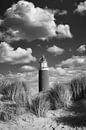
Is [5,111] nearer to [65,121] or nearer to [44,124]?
[44,124]

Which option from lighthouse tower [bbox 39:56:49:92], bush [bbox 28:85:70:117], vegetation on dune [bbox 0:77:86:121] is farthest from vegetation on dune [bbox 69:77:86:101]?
lighthouse tower [bbox 39:56:49:92]

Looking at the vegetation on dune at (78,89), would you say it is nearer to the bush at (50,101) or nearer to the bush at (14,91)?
the bush at (50,101)

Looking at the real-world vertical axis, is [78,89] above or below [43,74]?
below

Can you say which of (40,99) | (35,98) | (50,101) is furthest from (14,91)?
(50,101)

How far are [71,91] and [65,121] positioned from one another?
2119mm

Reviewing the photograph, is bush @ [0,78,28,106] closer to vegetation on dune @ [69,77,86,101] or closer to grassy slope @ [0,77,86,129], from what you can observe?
grassy slope @ [0,77,86,129]

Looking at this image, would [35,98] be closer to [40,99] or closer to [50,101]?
[40,99]

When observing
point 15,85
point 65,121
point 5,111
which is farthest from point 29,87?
point 65,121

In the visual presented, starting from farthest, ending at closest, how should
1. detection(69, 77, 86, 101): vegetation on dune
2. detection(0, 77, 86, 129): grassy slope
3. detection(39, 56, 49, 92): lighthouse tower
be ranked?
detection(39, 56, 49, 92): lighthouse tower
detection(69, 77, 86, 101): vegetation on dune
detection(0, 77, 86, 129): grassy slope

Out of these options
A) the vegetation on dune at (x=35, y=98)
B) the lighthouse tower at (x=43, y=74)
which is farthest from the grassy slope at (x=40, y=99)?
the lighthouse tower at (x=43, y=74)

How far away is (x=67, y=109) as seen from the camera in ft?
27.2

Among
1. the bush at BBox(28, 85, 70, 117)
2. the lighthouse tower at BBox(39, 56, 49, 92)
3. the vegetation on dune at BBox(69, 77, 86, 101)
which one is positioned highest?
the lighthouse tower at BBox(39, 56, 49, 92)

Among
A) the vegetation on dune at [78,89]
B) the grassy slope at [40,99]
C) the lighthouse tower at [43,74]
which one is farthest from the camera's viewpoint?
the lighthouse tower at [43,74]

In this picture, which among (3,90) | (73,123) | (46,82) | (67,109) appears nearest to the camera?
(73,123)
